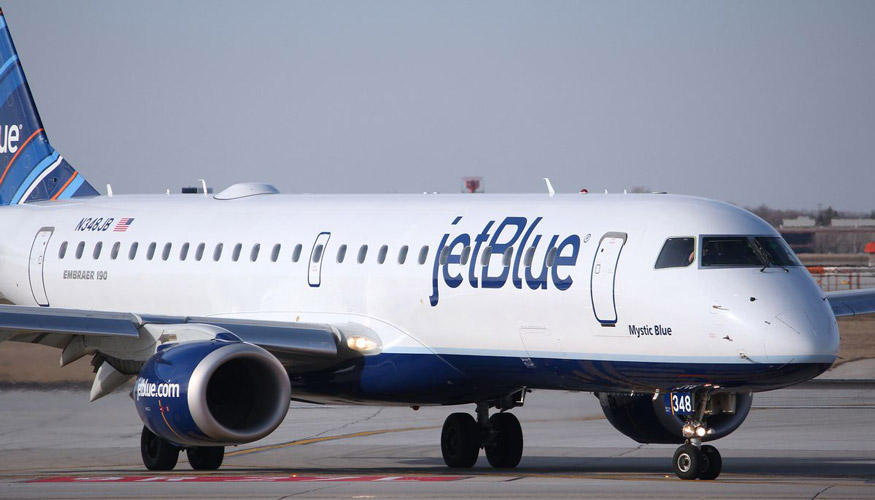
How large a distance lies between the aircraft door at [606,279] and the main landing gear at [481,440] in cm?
483

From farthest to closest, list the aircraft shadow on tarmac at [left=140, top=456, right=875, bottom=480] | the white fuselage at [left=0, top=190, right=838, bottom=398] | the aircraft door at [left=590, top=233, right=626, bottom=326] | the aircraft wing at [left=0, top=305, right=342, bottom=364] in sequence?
the aircraft shadow on tarmac at [left=140, top=456, right=875, bottom=480] < the aircraft wing at [left=0, top=305, right=342, bottom=364] < the aircraft door at [left=590, top=233, right=626, bottom=326] < the white fuselage at [left=0, top=190, right=838, bottom=398]

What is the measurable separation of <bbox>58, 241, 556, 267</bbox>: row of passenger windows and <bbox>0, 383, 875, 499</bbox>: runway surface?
3133mm

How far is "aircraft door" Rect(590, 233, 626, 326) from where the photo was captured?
782 inches

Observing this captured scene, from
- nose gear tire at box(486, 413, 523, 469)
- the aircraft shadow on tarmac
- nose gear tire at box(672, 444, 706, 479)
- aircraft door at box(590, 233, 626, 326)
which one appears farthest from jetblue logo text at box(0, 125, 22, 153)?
nose gear tire at box(672, 444, 706, 479)

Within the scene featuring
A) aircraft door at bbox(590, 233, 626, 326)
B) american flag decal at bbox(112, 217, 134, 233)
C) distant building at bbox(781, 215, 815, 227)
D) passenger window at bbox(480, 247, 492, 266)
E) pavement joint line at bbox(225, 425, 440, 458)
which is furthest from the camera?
distant building at bbox(781, 215, 815, 227)

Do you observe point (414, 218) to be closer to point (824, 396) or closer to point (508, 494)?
point (508, 494)

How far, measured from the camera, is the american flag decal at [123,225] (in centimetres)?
2664

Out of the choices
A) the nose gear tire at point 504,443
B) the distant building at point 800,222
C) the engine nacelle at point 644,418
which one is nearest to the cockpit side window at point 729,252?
the engine nacelle at point 644,418

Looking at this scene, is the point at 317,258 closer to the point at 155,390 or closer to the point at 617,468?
the point at 155,390

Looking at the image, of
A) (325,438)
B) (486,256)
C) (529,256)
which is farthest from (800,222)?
(529,256)

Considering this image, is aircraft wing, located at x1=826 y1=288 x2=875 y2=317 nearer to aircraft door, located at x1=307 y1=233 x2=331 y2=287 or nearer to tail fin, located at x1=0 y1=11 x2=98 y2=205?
aircraft door, located at x1=307 y1=233 x2=331 y2=287

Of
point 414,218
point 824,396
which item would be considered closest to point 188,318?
point 414,218

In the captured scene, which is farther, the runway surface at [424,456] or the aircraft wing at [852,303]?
the aircraft wing at [852,303]

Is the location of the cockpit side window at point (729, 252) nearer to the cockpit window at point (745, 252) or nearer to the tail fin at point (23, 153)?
the cockpit window at point (745, 252)
